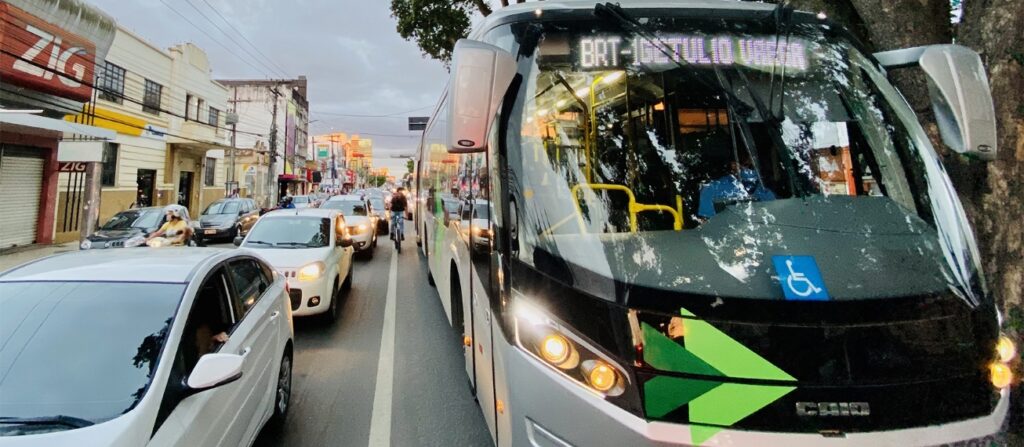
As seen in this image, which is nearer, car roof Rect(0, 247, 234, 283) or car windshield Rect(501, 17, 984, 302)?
car windshield Rect(501, 17, 984, 302)

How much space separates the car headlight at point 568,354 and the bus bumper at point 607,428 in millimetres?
39

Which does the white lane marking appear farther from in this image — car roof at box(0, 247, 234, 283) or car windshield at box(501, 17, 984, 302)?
car windshield at box(501, 17, 984, 302)


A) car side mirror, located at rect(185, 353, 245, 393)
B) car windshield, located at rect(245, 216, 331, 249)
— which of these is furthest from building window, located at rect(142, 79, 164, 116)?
car side mirror, located at rect(185, 353, 245, 393)

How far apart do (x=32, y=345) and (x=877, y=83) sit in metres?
4.70

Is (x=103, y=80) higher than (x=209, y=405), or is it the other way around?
(x=103, y=80)

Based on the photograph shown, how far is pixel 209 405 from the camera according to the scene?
2543 mm

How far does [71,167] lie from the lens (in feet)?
55.1

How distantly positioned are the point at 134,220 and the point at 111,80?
9992mm

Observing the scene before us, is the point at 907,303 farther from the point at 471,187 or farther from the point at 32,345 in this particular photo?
the point at 32,345

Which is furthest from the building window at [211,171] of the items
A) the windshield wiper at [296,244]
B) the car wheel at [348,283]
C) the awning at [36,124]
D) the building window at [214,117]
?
the windshield wiper at [296,244]

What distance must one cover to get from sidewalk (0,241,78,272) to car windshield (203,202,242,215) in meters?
3.98

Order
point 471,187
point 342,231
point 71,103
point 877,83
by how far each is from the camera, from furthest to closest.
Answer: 1. point 71,103
2. point 342,231
3. point 471,187
4. point 877,83

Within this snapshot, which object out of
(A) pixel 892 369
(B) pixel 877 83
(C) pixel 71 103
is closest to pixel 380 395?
(A) pixel 892 369

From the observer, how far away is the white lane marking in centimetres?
387
